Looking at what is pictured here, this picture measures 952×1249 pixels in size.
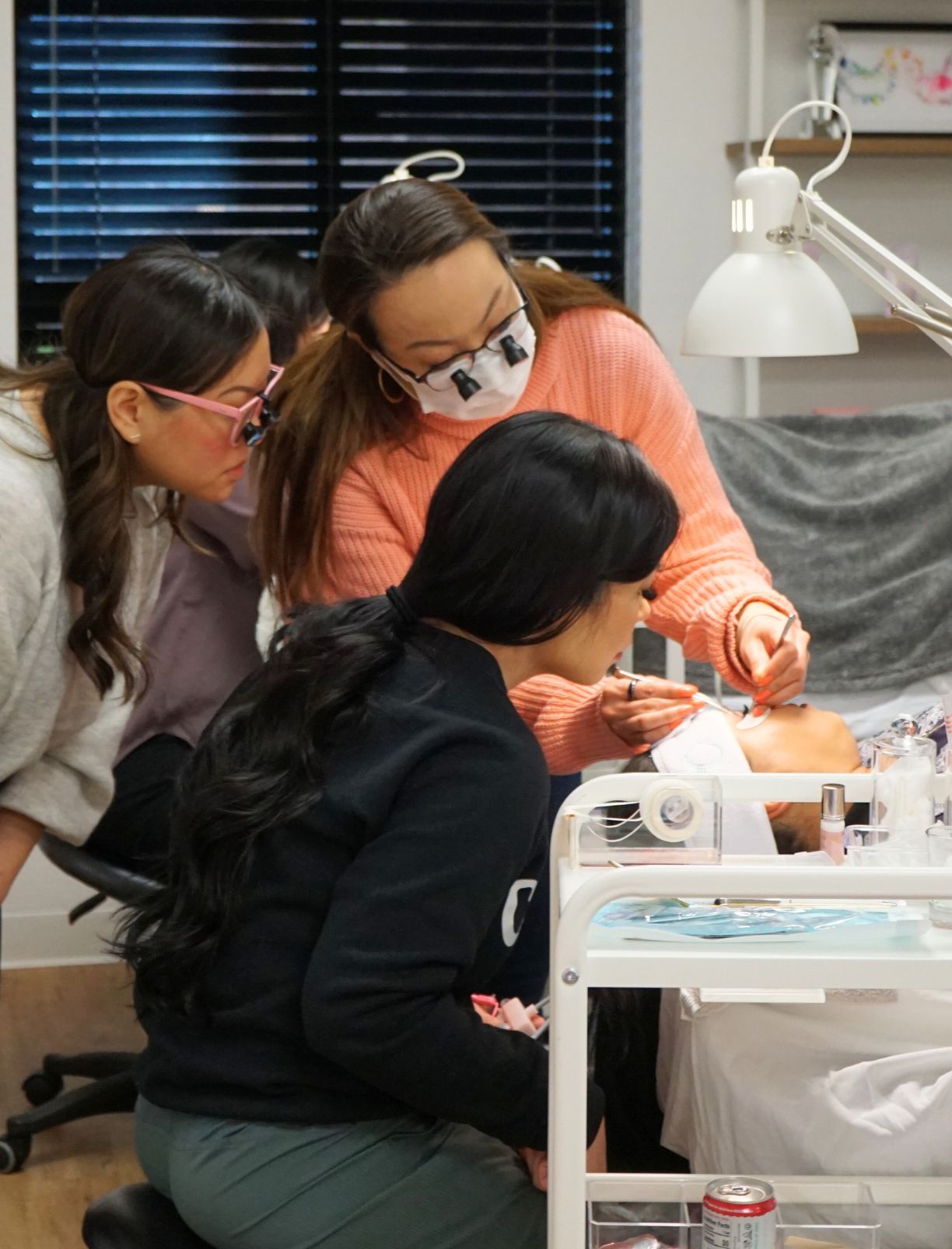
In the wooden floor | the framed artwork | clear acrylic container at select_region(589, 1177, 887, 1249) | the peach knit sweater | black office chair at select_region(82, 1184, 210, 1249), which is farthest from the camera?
the framed artwork

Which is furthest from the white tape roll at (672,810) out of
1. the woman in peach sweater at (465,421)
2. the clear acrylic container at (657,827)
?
the woman in peach sweater at (465,421)

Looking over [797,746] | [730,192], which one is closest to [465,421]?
[797,746]

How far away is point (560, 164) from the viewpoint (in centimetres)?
339

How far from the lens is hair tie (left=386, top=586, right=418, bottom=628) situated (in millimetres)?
1255

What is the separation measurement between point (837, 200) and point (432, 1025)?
2.66 m

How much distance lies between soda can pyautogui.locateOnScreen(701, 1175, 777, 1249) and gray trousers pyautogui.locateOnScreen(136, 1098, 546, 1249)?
9.5 inches

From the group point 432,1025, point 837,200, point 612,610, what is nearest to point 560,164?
point 837,200

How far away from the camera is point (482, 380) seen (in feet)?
5.73

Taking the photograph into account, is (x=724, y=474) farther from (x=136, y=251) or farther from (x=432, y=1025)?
(x=432, y=1025)

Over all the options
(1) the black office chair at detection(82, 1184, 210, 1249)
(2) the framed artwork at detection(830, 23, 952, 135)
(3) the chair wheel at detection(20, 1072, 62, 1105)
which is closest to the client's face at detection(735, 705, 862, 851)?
(1) the black office chair at detection(82, 1184, 210, 1249)

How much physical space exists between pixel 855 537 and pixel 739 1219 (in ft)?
7.13

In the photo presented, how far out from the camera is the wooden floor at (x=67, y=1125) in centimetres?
219

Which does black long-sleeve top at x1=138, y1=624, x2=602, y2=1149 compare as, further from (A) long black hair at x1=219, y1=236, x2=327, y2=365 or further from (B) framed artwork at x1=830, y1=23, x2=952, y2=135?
(B) framed artwork at x1=830, y1=23, x2=952, y2=135

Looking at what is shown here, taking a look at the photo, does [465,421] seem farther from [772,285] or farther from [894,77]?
[894,77]
